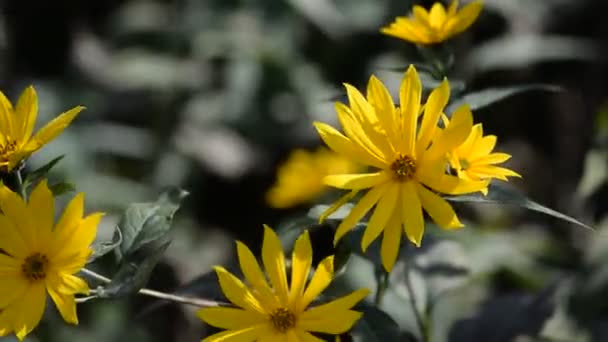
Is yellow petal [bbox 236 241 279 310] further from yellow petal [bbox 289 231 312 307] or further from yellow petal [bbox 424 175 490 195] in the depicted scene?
yellow petal [bbox 424 175 490 195]

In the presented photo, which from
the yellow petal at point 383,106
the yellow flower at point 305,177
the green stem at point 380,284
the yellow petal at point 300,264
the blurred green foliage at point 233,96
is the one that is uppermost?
the blurred green foliage at point 233,96

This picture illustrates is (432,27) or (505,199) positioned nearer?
(505,199)

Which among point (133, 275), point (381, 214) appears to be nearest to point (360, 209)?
point (381, 214)

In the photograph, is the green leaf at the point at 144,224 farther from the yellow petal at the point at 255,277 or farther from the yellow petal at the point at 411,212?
the yellow petal at the point at 411,212

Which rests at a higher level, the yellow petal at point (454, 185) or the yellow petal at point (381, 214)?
the yellow petal at point (454, 185)

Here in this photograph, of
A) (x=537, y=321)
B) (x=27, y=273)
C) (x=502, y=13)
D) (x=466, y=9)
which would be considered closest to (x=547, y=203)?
(x=502, y=13)

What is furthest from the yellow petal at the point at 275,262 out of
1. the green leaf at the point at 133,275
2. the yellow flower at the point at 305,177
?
the yellow flower at the point at 305,177

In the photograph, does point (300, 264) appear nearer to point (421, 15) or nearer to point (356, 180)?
point (356, 180)
